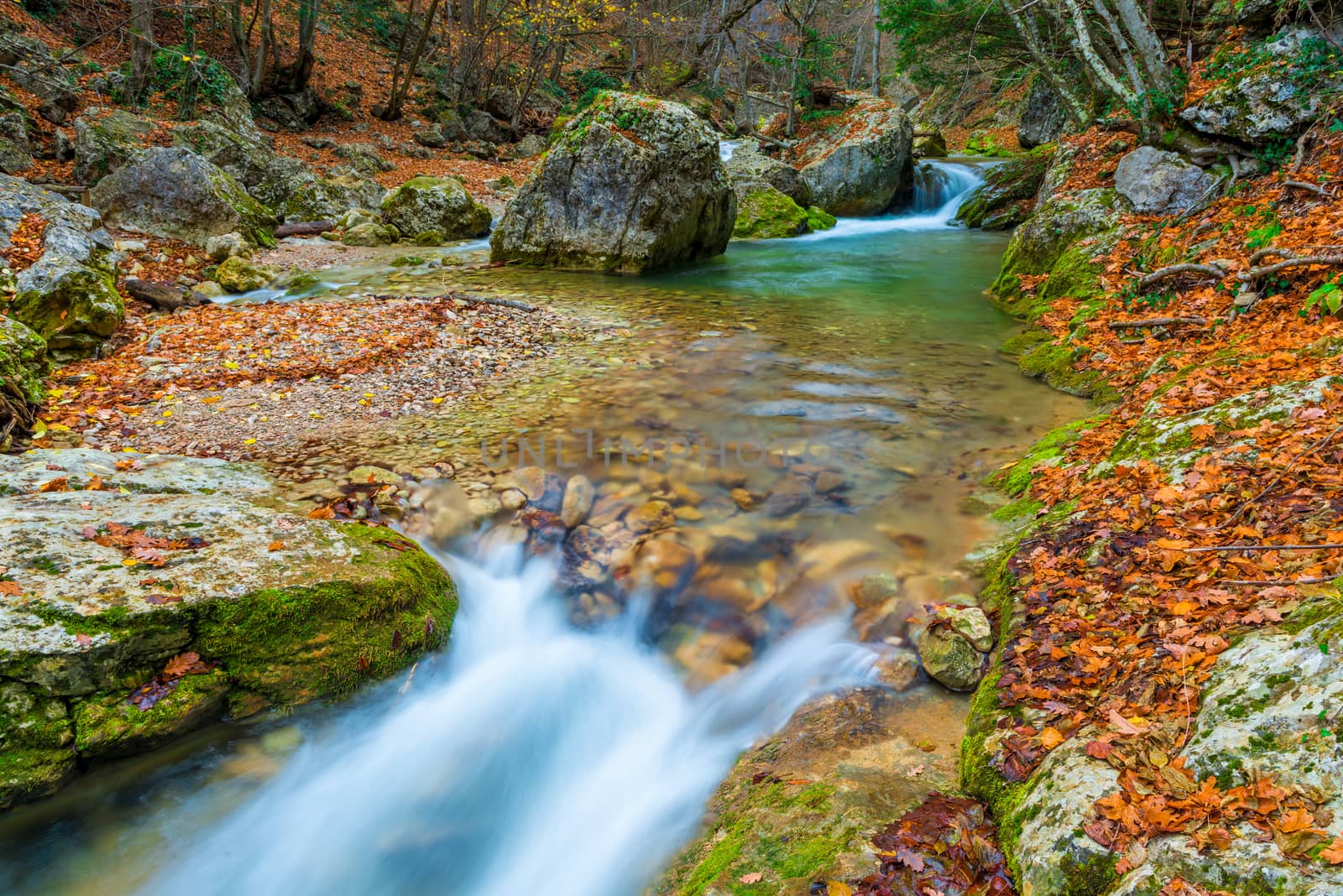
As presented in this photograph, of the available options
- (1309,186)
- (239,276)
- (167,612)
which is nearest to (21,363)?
(167,612)

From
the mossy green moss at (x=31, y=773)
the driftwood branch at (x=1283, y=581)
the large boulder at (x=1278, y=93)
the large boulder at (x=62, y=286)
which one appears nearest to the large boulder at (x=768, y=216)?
the large boulder at (x=1278, y=93)

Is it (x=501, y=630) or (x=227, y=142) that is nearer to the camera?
(x=501, y=630)

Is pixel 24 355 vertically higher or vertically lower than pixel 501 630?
higher

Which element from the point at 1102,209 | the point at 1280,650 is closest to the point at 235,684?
the point at 1280,650

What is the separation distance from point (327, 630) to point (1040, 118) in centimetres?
3222

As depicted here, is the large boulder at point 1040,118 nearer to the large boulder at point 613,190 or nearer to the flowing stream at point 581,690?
the large boulder at point 613,190

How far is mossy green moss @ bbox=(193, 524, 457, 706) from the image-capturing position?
9.54ft

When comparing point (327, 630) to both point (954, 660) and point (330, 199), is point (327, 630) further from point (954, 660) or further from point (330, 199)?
point (330, 199)

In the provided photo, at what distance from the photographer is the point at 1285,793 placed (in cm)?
170

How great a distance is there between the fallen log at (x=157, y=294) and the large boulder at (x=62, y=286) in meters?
0.23

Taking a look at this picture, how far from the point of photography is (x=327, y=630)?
313 cm

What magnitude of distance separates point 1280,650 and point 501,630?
3.38 meters

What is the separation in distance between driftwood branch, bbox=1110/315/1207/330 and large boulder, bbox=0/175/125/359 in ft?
30.8

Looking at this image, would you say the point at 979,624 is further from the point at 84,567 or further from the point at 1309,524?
the point at 84,567
